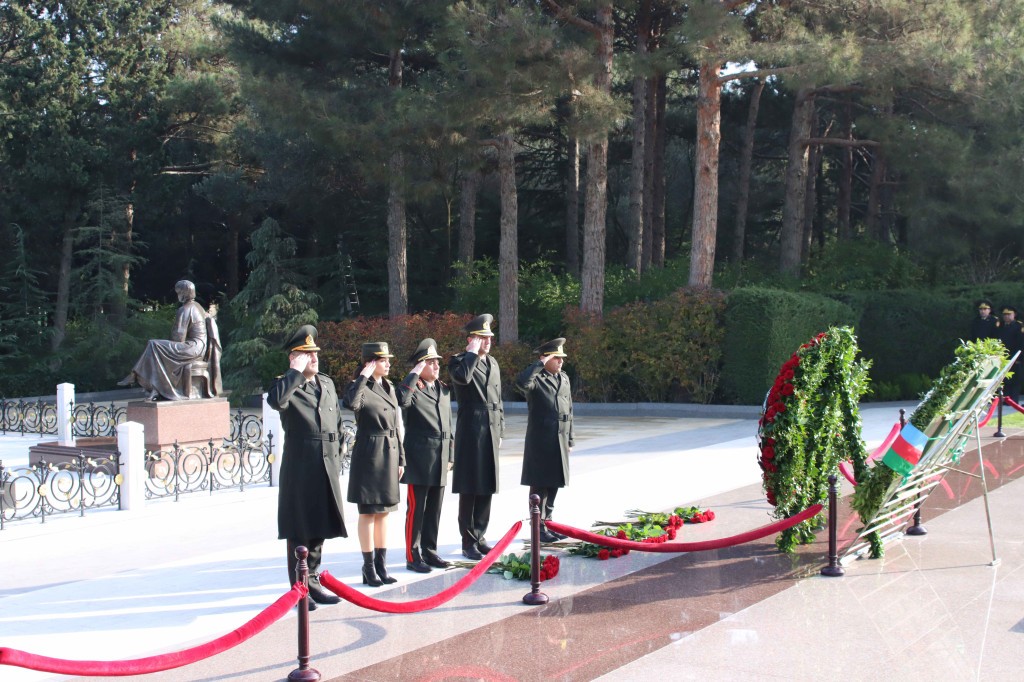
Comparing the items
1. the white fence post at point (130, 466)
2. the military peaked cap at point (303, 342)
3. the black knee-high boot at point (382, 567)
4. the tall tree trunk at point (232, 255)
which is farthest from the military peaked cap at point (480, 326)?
the tall tree trunk at point (232, 255)

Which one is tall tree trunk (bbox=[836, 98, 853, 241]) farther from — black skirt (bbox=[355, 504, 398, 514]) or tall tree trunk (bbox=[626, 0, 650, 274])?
black skirt (bbox=[355, 504, 398, 514])

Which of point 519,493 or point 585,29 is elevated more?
point 585,29

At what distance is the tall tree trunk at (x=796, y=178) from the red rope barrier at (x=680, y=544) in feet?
63.8

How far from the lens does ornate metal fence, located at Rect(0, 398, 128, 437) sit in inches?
691

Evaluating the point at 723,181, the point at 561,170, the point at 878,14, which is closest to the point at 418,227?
the point at 561,170

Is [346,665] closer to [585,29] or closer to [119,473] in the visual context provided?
[119,473]

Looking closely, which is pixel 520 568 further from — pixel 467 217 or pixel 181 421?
pixel 467 217

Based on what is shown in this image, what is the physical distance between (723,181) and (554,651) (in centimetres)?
3195

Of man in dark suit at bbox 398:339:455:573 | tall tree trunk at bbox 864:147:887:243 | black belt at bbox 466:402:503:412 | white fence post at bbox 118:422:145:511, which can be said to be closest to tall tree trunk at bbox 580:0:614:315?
tall tree trunk at bbox 864:147:887:243

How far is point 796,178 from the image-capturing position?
2703 cm

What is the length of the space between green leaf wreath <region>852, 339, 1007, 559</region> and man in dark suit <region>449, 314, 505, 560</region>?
2.88 meters

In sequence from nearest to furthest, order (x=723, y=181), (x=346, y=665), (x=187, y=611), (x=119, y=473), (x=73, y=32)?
(x=346, y=665) < (x=187, y=611) < (x=119, y=473) < (x=73, y=32) < (x=723, y=181)

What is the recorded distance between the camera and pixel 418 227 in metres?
33.9

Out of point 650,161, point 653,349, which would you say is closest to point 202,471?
point 653,349
